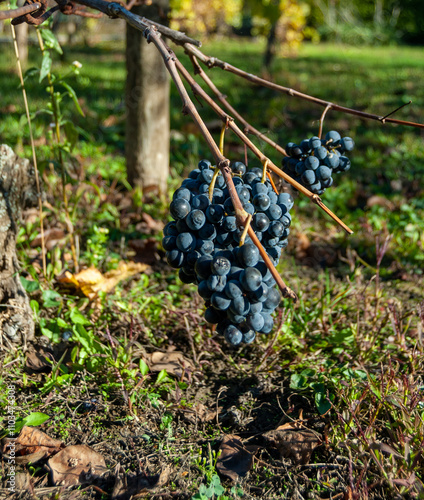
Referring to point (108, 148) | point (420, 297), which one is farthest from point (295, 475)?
point (108, 148)

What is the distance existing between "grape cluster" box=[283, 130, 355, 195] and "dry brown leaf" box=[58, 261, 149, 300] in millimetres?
1120

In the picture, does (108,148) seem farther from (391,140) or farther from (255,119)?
(391,140)

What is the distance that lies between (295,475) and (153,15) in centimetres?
282

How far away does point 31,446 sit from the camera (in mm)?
1426

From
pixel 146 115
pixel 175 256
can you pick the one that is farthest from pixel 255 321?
pixel 146 115

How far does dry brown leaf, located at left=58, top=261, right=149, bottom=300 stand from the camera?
83.8 inches

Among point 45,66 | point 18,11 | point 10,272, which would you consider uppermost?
point 18,11

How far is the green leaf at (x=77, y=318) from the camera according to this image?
1.87 m

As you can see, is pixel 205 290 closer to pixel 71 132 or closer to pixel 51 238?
pixel 71 132

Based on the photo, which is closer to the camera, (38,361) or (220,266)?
(220,266)

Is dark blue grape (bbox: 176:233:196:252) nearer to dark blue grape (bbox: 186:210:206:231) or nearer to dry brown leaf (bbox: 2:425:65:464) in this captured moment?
dark blue grape (bbox: 186:210:206:231)

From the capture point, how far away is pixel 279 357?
1.90m

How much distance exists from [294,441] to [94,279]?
1208 millimetres

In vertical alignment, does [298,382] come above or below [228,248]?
below
